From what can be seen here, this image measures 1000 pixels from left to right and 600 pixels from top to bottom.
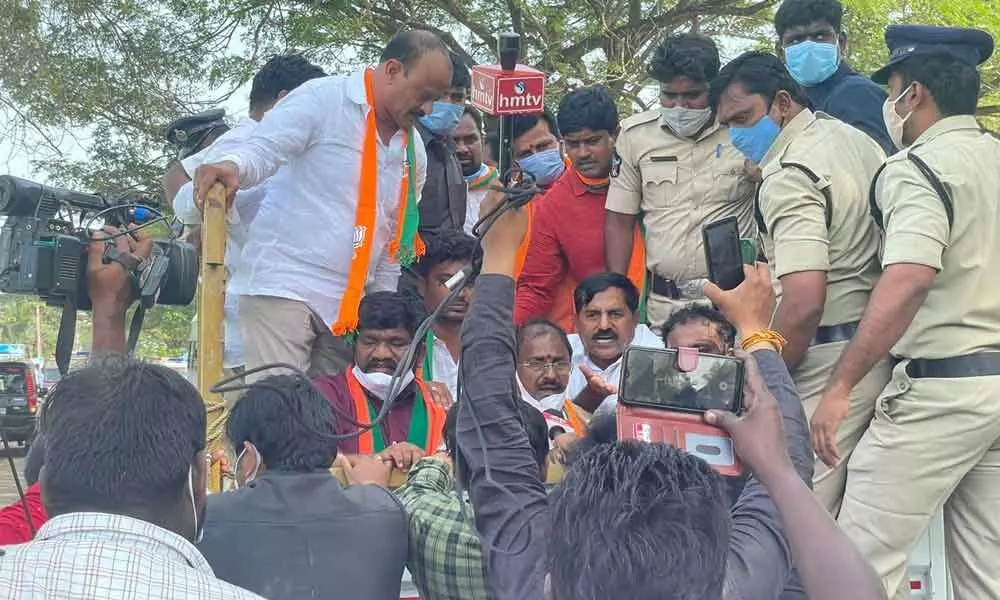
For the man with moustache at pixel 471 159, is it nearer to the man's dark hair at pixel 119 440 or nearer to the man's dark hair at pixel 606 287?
the man's dark hair at pixel 606 287

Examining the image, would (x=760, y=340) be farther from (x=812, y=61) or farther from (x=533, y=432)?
(x=812, y=61)

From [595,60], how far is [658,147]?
6.89 m

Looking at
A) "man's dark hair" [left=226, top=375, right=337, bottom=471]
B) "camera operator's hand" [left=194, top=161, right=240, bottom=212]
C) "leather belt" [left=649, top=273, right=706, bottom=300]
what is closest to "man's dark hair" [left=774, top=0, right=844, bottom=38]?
"leather belt" [left=649, top=273, right=706, bottom=300]

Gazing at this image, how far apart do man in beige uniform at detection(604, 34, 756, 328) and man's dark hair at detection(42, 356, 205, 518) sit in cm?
337

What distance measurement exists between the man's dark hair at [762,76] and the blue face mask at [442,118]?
1.56 metres

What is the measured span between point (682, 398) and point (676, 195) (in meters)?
3.23

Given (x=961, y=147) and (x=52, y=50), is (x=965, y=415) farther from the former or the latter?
(x=52, y=50)

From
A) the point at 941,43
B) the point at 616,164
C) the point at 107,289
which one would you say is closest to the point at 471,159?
the point at 616,164

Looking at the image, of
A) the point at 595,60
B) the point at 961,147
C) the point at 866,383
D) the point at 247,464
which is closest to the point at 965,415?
the point at 866,383

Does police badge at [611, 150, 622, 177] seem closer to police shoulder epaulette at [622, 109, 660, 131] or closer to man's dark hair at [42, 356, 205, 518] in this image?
police shoulder epaulette at [622, 109, 660, 131]

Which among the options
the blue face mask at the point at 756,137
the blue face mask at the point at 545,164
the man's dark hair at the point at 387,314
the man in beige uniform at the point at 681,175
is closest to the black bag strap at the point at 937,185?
the blue face mask at the point at 756,137

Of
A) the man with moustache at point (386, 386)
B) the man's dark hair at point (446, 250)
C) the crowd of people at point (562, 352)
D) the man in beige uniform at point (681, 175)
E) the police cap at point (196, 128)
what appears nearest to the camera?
the crowd of people at point (562, 352)

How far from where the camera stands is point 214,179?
3967mm

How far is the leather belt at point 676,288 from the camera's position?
5301 mm
